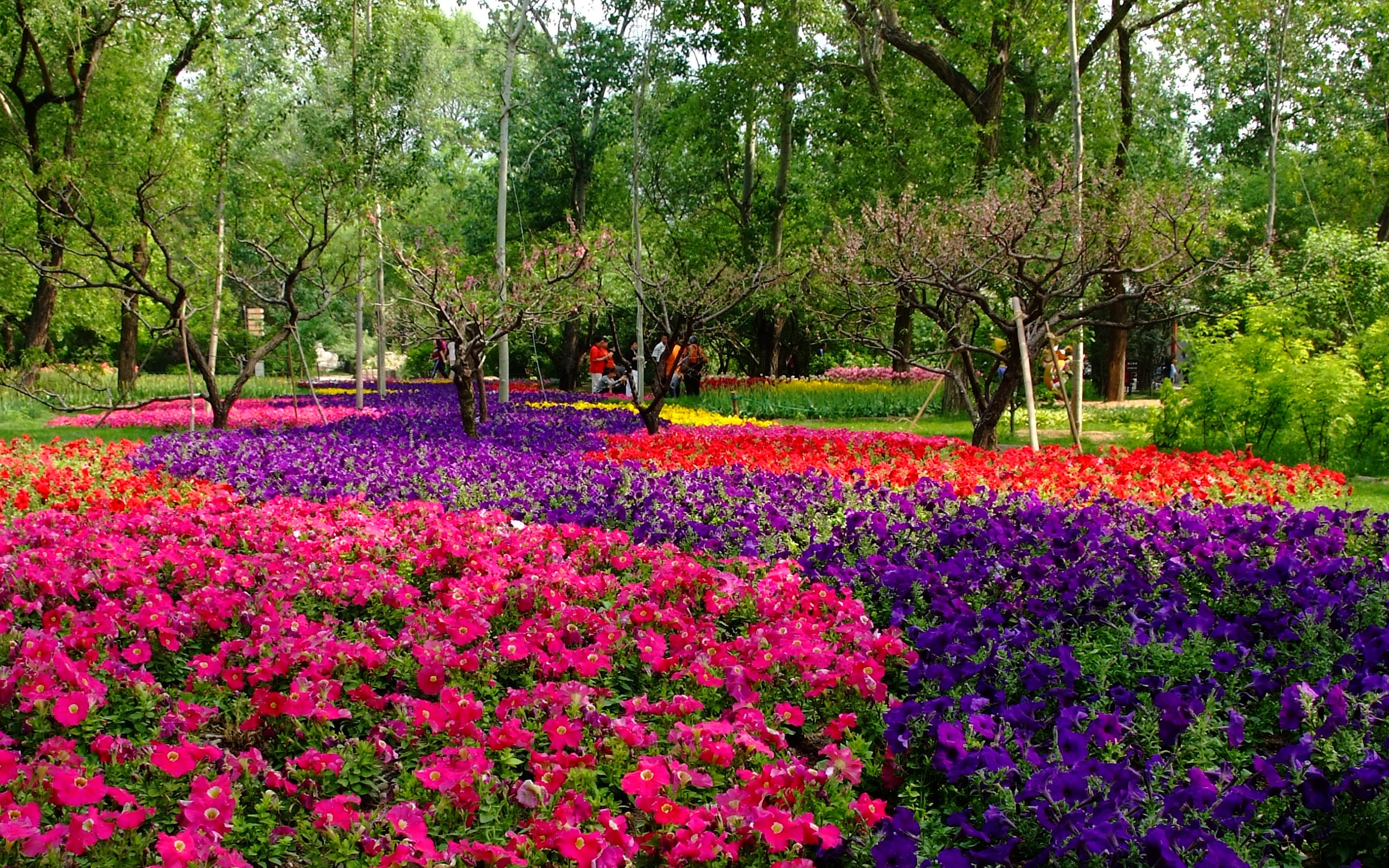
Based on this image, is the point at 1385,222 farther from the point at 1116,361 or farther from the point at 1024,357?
the point at 1024,357

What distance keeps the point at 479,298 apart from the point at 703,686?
8603mm

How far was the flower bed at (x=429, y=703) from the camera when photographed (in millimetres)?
2434

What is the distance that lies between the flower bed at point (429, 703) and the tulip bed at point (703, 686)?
15mm

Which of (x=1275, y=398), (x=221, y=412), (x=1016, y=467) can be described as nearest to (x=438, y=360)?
(x=221, y=412)

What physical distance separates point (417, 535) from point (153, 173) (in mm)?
9506

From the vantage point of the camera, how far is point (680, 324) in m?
13.8

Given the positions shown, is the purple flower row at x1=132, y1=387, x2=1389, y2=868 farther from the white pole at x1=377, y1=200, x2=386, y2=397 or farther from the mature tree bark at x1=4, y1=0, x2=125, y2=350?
the mature tree bark at x1=4, y1=0, x2=125, y2=350

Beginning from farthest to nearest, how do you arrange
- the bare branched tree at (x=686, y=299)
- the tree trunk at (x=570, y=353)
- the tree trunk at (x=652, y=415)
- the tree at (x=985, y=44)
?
the tree trunk at (x=570, y=353) → the tree at (x=985, y=44) → the bare branched tree at (x=686, y=299) → the tree trunk at (x=652, y=415)

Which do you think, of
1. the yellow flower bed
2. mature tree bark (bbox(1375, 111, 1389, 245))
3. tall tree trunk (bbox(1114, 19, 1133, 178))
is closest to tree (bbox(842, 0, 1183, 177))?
tall tree trunk (bbox(1114, 19, 1133, 178))

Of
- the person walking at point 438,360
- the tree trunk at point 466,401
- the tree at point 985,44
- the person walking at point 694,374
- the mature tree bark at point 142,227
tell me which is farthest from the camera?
the person walking at point 438,360

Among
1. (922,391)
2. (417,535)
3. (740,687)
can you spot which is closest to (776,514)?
(417,535)

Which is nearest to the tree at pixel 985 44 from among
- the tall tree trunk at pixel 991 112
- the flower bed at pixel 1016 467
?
the tall tree trunk at pixel 991 112

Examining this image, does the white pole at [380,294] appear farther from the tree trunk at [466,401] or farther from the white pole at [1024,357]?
the white pole at [1024,357]

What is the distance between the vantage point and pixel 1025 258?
956 centimetres
